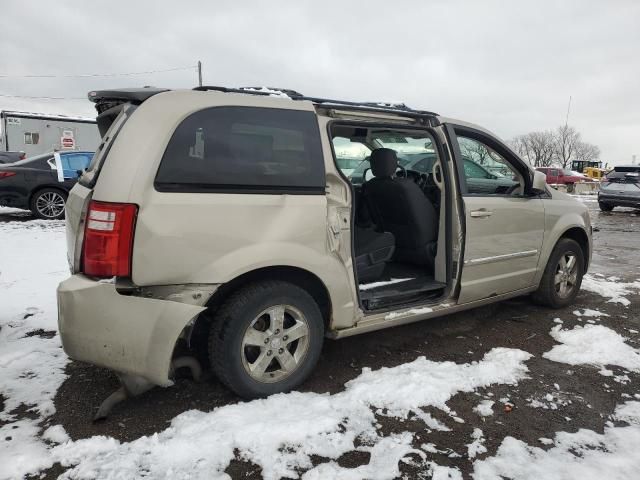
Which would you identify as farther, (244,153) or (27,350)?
(27,350)

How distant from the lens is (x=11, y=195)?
30.4ft

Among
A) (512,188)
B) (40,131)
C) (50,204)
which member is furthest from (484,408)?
(40,131)

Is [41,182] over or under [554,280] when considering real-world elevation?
over

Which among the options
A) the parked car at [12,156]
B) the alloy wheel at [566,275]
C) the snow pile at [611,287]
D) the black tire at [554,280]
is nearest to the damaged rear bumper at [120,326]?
the black tire at [554,280]

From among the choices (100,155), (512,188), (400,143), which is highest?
(400,143)

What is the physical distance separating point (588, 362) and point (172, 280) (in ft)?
9.76

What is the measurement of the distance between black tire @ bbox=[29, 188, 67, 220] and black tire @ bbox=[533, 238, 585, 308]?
9.02 m

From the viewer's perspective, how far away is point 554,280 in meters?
4.49

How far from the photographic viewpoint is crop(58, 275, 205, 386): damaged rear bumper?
2.31 m

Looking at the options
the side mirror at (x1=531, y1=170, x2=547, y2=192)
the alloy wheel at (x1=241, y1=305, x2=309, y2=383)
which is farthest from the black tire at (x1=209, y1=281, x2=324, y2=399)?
the side mirror at (x1=531, y1=170, x2=547, y2=192)

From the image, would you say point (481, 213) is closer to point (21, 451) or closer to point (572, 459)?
point (572, 459)

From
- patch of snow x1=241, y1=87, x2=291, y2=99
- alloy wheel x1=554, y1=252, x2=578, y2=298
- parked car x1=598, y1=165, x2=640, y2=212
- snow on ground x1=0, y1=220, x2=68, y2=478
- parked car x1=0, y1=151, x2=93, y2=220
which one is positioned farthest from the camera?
parked car x1=598, y1=165, x2=640, y2=212

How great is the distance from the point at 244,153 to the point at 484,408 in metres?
2.02

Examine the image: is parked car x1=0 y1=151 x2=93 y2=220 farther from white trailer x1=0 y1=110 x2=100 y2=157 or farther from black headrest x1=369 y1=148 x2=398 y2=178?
white trailer x1=0 y1=110 x2=100 y2=157
